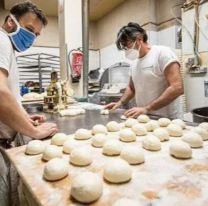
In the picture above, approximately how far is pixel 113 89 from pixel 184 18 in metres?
1.71

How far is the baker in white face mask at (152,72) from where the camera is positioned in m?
1.93

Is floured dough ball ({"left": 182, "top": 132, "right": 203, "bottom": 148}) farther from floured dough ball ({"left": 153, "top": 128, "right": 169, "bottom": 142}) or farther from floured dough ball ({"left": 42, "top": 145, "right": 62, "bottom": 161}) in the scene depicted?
floured dough ball ({"left": 42, "top": 145, "right": 62, "bottom": 161})

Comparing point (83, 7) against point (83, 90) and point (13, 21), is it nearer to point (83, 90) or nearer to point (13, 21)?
point (83, 90)

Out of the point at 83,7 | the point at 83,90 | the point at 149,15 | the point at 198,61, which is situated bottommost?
the point at 83,90

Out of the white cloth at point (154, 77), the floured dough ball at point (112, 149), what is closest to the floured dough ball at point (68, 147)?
the floured dough ball at point (112, 149)

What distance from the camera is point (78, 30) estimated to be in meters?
3.15

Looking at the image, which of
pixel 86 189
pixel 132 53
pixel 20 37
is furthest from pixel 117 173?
pixel 132 53

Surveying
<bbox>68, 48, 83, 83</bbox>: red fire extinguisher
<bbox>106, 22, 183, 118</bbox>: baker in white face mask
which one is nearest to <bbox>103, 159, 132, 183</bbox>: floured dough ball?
<bbox>106, 22, 183, 118</bbox>: baker in white face mask

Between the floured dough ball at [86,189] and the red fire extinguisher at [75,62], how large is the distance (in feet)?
7.78

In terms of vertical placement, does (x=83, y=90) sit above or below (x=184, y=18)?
below

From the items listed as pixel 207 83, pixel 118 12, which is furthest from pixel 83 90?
pixel 118 12

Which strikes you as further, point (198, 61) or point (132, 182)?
point (198, 61)

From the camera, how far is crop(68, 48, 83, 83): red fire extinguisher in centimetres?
300

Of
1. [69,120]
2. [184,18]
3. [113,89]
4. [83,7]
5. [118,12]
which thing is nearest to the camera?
[69,120]
